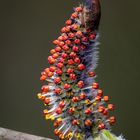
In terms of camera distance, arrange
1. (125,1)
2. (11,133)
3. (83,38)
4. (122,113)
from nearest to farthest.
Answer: (83,38)
(11,133)
(125,1)
(122,113)

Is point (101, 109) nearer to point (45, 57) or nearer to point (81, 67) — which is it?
point (81, 67)

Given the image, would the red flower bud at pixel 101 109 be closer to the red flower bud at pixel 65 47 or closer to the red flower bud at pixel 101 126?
the red flower bud at pixel 101 126

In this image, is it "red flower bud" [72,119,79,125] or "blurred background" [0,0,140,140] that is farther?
"blurred background" [0,0,140,140]

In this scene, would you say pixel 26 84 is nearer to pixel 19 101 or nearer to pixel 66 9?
pixel 19 101

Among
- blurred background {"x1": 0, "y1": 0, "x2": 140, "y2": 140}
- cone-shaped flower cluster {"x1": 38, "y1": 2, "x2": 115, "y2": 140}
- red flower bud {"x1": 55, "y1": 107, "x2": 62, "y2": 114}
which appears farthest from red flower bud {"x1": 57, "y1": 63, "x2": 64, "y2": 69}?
blurred background {"x1": 0, "y1": 0, "x2": 140, "y2": 140}

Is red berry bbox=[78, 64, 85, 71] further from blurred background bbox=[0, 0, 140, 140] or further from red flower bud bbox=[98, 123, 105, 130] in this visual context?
blurred background bbox=[0, 0, 140, 140]

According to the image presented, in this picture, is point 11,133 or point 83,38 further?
point 11,133

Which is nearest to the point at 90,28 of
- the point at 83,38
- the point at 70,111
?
the point at 83,38
